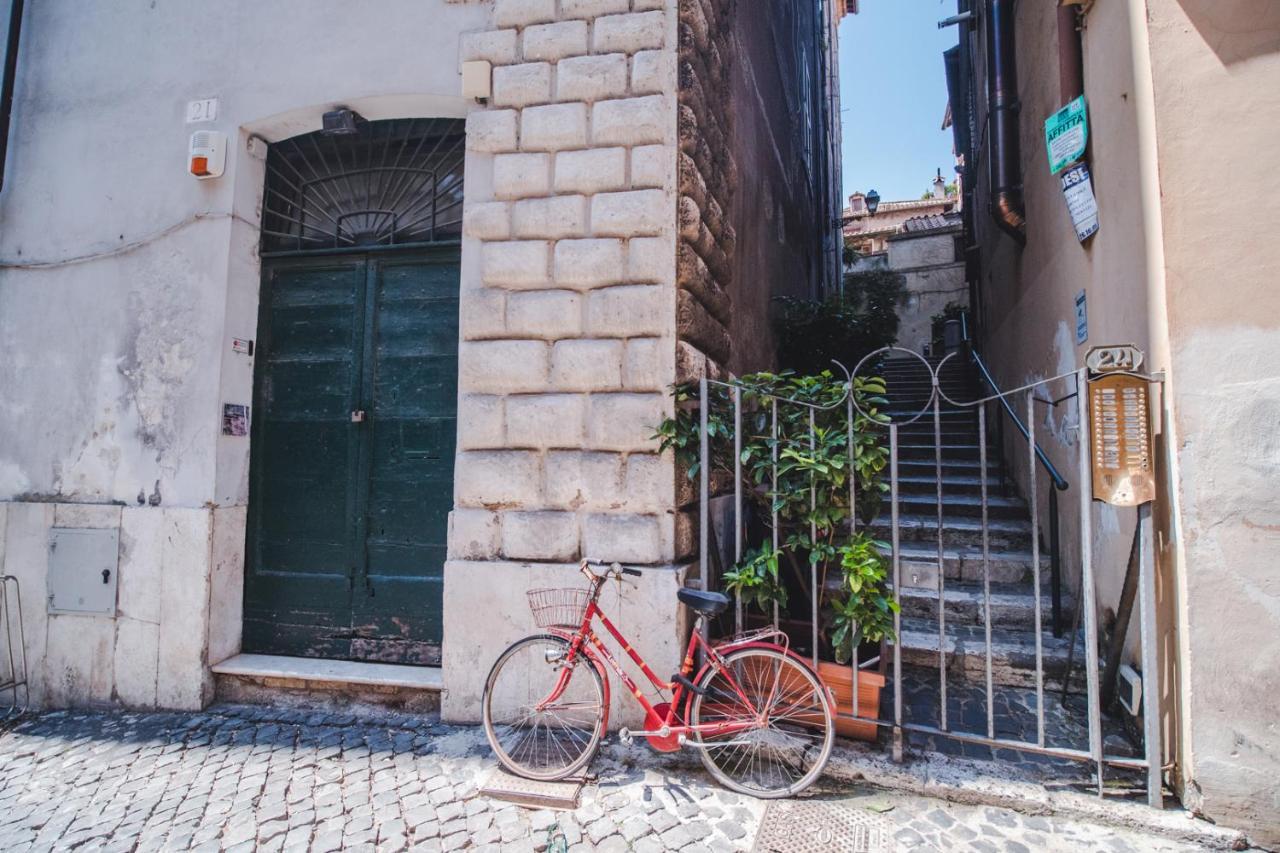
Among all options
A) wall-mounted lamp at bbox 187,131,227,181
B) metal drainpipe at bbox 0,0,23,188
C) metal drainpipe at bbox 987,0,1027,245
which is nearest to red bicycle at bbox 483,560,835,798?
wall-mounted lamp at bbox 187,131,227,181

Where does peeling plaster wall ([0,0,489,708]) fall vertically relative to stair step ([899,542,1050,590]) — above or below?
above

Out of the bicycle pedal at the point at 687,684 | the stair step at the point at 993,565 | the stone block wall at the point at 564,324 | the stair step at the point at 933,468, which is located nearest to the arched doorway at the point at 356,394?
the stone block wall at the point at 564,324

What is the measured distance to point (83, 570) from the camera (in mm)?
4211

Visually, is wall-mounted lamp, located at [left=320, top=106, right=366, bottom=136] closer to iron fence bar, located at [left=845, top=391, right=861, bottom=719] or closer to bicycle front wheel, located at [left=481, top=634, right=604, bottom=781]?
bicycle front wheel, located at [left=481, top=634, right=604, bottom=781]

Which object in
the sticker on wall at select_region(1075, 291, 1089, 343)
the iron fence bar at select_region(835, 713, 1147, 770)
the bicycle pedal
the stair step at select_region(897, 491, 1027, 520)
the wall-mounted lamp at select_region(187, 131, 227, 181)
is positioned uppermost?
the wall-mounted lamp at select_region(187, 131, 227, 181)

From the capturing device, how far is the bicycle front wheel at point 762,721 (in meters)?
2.95

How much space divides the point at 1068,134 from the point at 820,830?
165 inches

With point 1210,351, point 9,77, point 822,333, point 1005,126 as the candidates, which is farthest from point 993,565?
point 9,77

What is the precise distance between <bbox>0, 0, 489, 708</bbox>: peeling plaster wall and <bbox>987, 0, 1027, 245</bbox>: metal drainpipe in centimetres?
476

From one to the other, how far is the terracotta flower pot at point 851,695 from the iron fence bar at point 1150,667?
3.53 feet

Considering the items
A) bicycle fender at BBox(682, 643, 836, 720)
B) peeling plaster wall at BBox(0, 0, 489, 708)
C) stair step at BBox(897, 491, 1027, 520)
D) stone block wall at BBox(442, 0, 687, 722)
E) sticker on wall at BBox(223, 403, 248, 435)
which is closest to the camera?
bicycle fender at BBox(682, 643, 836, 720)

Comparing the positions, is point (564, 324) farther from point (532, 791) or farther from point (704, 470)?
point (532, 791)

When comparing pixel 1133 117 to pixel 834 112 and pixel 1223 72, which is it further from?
pixel 834 112

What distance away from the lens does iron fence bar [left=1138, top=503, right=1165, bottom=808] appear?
269cm
